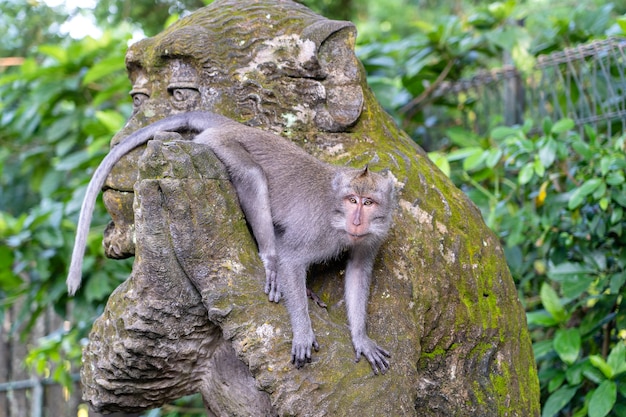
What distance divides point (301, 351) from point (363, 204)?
0.73 meters

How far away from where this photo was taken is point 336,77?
3.83m

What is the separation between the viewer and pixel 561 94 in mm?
6895

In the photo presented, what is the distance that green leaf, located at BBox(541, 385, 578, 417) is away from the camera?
5.00m

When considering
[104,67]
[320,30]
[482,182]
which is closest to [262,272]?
[320,30]

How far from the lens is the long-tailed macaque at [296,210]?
3.18 meters

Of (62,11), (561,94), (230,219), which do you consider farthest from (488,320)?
(62,11)

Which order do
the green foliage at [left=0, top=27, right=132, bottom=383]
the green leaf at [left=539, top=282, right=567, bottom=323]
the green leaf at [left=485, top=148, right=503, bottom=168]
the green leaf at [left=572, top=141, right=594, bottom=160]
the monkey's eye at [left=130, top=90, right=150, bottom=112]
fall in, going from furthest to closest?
the green foliage at [left=0, top=27, right=132, bottom=383] → the green leaf at [left=485, top=148, right=503, bottom=168] → the green leaf at [left=539, top=282, right=567, bottom=323] → the green leaf at [left=572, top=141, right=594, bottom=160] → the monkey's eye at [left=130, top=90, right=150, bottom=112]

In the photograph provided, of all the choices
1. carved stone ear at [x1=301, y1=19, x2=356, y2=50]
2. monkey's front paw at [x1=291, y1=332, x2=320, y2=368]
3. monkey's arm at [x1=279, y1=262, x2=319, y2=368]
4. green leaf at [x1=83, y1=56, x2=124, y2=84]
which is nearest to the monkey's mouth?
monkey's arm at [x1=279, y1=262, x2=319, y2=368]

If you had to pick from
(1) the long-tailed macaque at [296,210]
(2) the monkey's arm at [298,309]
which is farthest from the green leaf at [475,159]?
(2) the monkey's arm at [298,309]

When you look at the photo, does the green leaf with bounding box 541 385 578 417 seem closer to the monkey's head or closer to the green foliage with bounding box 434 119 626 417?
the green foliage with bounding box 434 119 626 417

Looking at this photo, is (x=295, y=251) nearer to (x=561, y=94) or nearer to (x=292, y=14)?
(x=292, y=14)

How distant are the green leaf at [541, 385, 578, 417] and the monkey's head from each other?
2.42m

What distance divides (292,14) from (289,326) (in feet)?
5.74

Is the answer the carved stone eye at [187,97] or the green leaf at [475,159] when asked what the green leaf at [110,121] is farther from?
the green leaf at [475,159]
